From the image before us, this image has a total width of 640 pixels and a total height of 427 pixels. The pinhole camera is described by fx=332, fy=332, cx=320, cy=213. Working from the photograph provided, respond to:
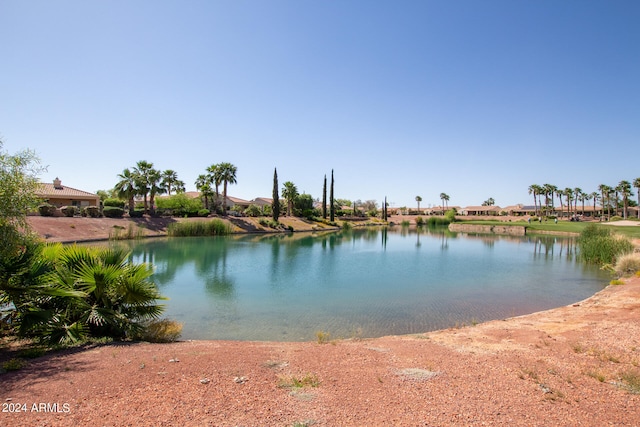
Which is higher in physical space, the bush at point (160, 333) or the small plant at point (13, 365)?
the small plant at point (13, 365)

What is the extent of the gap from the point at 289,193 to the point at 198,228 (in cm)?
2974

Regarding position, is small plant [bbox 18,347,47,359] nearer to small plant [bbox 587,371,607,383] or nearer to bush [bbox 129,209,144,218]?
small plant [bbox 587,371,607,383]

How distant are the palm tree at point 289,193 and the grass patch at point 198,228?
24.5 meters

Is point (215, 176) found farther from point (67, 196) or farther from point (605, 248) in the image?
point (605, 248)

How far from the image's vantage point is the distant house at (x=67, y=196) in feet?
167

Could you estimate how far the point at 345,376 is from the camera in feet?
20.7

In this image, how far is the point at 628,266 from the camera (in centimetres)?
2053

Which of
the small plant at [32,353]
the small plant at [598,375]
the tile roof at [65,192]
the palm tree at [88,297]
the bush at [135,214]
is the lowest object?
the small plant at [598,375]

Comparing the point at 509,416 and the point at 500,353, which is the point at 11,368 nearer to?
the point at 509,416

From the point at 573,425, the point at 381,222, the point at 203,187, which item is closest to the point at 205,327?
the point at 573,425

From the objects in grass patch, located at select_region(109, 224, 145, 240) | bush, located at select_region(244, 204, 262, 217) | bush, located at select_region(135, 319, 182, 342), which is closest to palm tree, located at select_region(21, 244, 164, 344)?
bush, located at select_region(135, 319, 182, 342)

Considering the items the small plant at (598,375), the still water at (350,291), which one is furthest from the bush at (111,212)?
the small plant at (598,375)

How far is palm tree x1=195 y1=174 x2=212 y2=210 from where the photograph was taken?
64125 millimetres

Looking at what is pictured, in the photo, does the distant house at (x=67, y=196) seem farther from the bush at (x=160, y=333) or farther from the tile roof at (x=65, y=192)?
the bush at (x=160, y=333)
